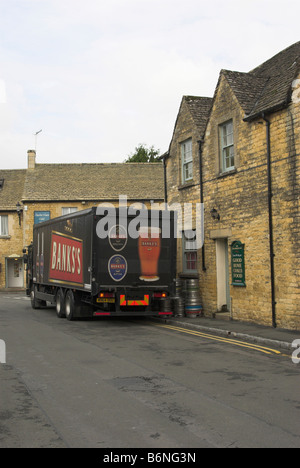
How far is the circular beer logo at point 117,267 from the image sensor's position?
50.2 ft

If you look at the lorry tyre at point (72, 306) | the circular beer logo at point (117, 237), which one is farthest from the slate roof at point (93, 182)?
the circular beer logo at point (117, 237)

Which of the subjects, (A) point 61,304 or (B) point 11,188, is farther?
(B) point 11,188

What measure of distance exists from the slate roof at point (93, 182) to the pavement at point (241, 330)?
2290cm

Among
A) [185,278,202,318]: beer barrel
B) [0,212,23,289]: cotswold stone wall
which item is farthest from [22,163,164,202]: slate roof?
[185,278,202,318]: beer barrel

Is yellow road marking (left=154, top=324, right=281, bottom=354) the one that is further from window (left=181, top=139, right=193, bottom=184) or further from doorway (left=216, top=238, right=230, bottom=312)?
window (left=181, top=139, right=193, bottom=184)

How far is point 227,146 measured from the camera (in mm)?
16172

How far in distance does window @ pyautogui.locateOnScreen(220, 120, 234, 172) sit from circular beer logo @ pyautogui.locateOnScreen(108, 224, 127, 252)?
3.79m

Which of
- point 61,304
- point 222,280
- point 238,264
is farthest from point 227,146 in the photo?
point 61,304

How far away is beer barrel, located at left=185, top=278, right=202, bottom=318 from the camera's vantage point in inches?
668

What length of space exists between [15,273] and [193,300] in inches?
1065

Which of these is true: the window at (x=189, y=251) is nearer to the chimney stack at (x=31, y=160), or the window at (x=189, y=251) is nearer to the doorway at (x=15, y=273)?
the doorway at (x=15, y=273)

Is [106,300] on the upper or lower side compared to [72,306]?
upper

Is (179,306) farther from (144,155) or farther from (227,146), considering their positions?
(144,155)
